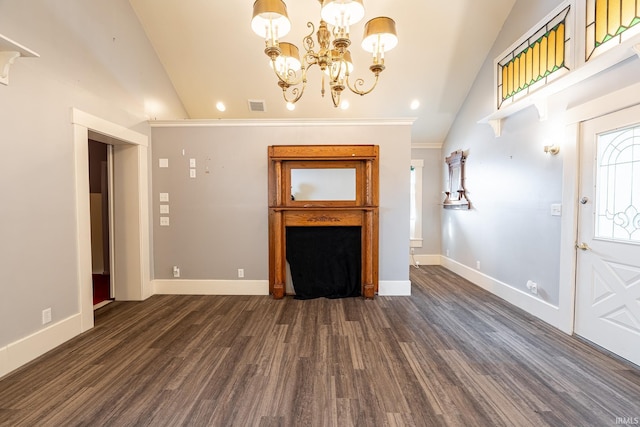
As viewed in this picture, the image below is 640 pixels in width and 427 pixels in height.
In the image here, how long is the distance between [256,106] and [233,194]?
1766 millimetres

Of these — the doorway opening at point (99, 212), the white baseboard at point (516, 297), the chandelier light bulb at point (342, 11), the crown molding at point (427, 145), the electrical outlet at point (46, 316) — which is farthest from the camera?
the crown molding at point (427, 145)

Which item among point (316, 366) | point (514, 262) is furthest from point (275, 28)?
point (514, 262)

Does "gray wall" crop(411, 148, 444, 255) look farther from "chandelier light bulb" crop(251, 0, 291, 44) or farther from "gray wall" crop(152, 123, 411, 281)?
"chandelier light bulb" crop(251, 0, 291, 44)

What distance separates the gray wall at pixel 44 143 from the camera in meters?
2.12

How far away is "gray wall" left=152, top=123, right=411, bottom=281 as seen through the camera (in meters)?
3.78

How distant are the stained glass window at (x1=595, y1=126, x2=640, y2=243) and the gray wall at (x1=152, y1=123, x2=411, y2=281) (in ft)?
6.23

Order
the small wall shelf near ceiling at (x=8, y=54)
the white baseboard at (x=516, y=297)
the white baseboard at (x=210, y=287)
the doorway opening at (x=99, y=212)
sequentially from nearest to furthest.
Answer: the small wall shelf near ceiling at (x=8, y=54), the white baseboard at (x=516, y=297), the white baseboard at (x=210, y=287), the doorway opening at (x=99, y=212)

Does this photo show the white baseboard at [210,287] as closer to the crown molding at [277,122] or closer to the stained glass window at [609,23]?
the crown molding at [277,122]

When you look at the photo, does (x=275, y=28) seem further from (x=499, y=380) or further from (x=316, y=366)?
(x=499, y=380)

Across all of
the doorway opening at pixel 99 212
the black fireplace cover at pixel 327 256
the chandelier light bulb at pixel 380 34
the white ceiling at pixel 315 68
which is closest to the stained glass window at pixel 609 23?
the white ceiling at pixel 315 68

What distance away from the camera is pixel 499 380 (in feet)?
6.48

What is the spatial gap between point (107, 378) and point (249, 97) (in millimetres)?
4073

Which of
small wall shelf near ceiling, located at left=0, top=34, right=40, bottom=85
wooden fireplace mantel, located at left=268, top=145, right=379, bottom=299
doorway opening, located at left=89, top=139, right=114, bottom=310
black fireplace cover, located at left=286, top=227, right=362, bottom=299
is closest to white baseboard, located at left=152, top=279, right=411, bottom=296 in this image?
wooden fireplace mantel, located at left=268, top=145, right=379, bottom=299

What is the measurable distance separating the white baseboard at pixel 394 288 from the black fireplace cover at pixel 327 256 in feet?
1.05
